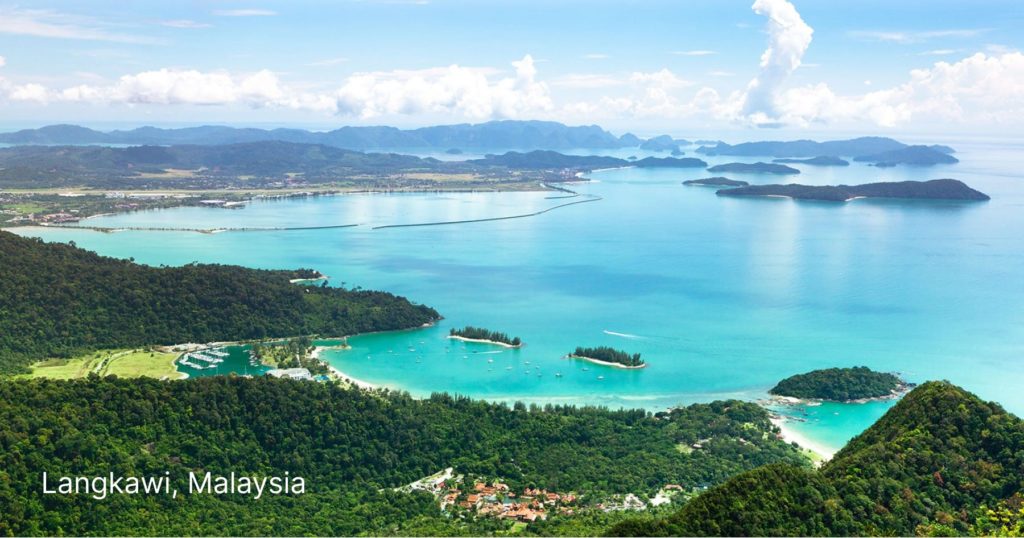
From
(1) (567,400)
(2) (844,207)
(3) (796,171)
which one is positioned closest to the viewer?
(1) (567,400)

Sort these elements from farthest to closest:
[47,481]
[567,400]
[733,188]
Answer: [733,188] → [567,400] → [47,481]

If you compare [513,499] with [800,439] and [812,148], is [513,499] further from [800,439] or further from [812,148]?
[812,148]

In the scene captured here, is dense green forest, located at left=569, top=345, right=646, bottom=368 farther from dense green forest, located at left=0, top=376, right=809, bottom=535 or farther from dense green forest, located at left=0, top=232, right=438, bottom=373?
dense green forest, located at left=0, top=232, right=438, bottom=373

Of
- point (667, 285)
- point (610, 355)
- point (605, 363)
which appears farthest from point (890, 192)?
point (605, 363)

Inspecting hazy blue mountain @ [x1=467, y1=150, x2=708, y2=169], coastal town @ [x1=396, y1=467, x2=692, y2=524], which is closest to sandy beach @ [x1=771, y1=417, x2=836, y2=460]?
coastal town @ [x1=396, y1=467, x2=692, y2=524]

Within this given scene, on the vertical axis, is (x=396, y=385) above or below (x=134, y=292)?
below

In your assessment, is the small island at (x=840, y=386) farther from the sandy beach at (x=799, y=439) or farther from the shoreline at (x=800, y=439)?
the sandy beach at (x=799, y=439)

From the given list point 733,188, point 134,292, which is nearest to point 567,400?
point 134,292

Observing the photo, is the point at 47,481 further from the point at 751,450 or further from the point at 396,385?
the point at 751,450
